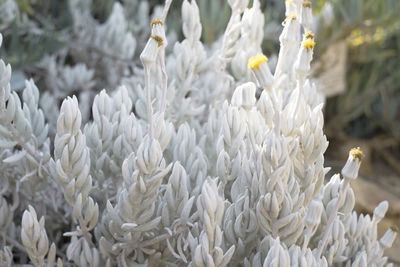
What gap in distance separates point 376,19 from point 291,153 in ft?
3.77

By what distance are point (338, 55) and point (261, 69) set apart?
1.23 metres

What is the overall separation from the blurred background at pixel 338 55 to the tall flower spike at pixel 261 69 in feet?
2.35

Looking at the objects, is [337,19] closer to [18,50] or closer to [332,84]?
[332,84]

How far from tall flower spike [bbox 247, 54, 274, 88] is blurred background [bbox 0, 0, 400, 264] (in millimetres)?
717

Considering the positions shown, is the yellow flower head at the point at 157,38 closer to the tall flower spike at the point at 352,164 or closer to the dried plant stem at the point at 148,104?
the dried plant stem at the point at 148,104

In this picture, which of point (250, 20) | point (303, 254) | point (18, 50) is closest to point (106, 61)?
point (18, 50)

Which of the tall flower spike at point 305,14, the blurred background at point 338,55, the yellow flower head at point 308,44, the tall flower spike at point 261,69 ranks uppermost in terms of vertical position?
the tall flower spike at point 305,14

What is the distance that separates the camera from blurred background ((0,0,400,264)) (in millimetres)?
1506

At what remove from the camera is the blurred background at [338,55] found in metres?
1.51

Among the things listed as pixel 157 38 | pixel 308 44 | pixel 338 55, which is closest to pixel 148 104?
pixel 157 38

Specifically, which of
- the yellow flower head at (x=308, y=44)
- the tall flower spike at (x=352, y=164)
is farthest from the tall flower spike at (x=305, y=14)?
the tall flower spike at (x=352, y=164)

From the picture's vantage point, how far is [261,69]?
705mm

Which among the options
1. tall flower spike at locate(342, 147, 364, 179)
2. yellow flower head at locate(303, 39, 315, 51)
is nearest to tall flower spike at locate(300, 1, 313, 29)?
yellow flower head at locate(303, 39, 315, 51)

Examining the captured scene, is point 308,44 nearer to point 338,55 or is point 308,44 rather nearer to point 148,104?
point 148,104
